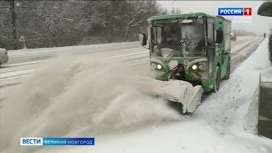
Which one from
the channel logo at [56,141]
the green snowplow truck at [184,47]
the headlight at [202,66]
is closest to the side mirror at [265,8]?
the green snowplow truck at [184,47]

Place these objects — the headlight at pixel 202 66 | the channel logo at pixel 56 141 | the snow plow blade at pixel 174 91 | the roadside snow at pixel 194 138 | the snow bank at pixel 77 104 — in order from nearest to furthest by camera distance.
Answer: the roadside snow at pixel 194 138
the channel logo at pixel 56 141
the snow bank at pixel 77 104
the snow plow blade at pixel 174 91
the headlight at pixel 202 66

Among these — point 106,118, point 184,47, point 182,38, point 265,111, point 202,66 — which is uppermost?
point 182,38

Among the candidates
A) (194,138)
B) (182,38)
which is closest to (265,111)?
(194,138)

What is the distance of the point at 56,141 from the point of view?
6504 millimetres

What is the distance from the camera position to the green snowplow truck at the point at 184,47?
9.07m

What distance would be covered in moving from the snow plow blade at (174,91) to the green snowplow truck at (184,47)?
3.87 feet

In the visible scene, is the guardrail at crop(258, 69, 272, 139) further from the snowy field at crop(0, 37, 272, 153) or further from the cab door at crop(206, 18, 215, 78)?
the cab door at crop(206, 18, 215, 78)

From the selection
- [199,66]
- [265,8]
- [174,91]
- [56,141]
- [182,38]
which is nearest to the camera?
[265,8]

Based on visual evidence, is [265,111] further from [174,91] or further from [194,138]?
[174,91]

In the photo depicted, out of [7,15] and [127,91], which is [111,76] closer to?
[127,91]

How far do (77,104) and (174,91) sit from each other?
2192 millimetres

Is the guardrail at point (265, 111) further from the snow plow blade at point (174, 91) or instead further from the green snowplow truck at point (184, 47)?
the green snowplow truck at point (184, 47)

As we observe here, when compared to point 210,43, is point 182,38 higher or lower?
higher

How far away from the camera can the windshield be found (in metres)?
9.09
